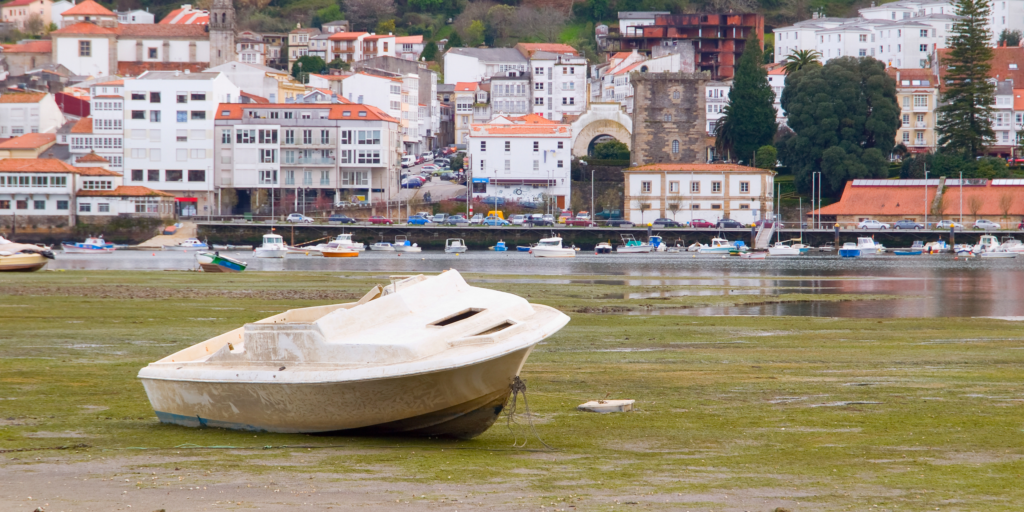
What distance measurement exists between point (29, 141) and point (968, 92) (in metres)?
87.6

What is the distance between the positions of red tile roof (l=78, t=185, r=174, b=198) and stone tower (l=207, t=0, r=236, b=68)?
48.6 meters

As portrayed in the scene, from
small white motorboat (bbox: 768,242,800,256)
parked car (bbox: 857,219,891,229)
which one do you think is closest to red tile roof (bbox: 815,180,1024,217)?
parked car (bbox: 857,219,891,229)

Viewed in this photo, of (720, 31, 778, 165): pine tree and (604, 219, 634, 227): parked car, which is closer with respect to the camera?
(604, 219, 634, 227): parked car

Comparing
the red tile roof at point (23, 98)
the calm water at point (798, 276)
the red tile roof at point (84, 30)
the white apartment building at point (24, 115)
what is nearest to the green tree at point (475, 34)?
the red tile roof at point (84, 30)

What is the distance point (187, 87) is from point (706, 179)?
47.5 m

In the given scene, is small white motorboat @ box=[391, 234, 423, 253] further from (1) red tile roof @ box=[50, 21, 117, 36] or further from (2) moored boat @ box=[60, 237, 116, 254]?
(1) red tile roof @ box=[50, 21, 117, 36]

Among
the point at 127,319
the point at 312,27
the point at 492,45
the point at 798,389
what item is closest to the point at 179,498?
the point at 798,389

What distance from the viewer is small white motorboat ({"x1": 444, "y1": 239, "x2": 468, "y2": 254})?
93062 millimetres

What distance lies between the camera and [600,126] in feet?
414

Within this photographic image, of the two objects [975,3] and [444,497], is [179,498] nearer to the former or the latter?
[444,497]

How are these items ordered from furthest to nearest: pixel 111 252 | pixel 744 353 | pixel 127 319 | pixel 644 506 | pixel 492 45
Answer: pixel 492 45 < pixel 111 252 < pixel 127 319 < pixel 744 353 < pixel 644 506

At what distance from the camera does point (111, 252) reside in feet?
298

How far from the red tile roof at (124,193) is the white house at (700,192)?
41.7m

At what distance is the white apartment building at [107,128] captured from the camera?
111 m
